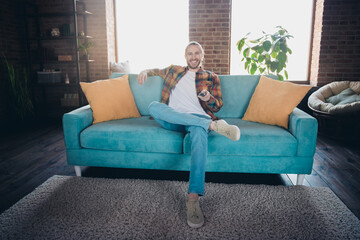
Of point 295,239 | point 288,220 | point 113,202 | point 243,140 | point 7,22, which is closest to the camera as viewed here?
point 295,239

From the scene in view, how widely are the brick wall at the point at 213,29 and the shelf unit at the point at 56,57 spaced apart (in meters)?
1.77

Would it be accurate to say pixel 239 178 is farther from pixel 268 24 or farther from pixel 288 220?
pixel 268 24

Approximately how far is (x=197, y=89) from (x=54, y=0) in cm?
364

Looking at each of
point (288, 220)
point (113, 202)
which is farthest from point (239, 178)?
point (113, 202)

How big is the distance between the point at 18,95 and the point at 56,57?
0.91m

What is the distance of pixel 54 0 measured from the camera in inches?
177

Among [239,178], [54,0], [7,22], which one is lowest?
[239,178]

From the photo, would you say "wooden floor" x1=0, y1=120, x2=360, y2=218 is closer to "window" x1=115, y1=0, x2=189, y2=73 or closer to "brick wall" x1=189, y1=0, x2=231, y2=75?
"brick wall" x1=189, y1=0, x2=231, y2=75

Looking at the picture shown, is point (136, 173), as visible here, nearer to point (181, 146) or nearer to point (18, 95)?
point (181, 146)

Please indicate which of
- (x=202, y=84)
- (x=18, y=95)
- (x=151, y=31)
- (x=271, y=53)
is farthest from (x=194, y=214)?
(x=151, y=31)

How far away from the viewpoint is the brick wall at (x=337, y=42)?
4141mm

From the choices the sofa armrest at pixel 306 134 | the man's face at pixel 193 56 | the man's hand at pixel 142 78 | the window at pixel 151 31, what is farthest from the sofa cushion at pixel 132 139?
the window at pixel 151 31

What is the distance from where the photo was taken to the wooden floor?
199 centimetres

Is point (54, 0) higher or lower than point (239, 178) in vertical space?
higher
